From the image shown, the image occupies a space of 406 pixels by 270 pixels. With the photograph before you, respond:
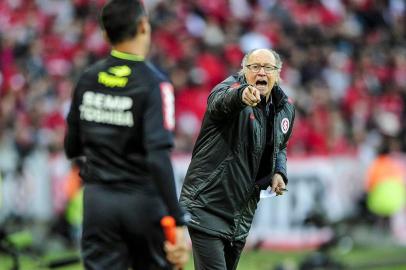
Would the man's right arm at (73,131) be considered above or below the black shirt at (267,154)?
below

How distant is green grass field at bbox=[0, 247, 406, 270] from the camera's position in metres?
13.5

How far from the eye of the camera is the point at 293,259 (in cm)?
1444

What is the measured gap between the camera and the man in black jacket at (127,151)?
539 centimetres

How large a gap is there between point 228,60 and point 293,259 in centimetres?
547

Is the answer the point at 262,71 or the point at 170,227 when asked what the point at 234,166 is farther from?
the point at 170,227

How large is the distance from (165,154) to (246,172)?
194 centimetres

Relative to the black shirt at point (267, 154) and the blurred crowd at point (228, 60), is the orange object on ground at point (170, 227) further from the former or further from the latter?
the blurred crowd at point (228, 60)

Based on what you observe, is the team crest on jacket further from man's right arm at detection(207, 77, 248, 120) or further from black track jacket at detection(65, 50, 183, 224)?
black track jacket at detection(65, 50, 183, 224)

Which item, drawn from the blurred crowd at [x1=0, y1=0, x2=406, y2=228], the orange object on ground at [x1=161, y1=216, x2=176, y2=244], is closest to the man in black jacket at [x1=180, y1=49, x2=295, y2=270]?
the orange object on ground at [x1=161, y1=216, x2=176, y2=244]

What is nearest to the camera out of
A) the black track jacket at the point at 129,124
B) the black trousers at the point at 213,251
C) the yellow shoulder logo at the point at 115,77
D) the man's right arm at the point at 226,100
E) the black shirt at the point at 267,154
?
the black track jacket at the point at 129,124

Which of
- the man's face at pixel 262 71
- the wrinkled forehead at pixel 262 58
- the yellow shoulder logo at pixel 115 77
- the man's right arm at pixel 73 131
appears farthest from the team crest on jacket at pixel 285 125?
the yellow shoulder logo at pixel 115 77

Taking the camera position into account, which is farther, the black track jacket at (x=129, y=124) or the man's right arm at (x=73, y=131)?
the man's right arm at (x=73, y=131)

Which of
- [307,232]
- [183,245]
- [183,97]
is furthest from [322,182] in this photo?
[183,245]

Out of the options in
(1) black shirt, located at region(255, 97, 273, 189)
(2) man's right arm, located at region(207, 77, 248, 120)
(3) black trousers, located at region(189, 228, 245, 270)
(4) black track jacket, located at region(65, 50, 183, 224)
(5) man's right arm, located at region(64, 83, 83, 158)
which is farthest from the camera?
(1) black shirt, located at region(255, 97, 273, 189)
